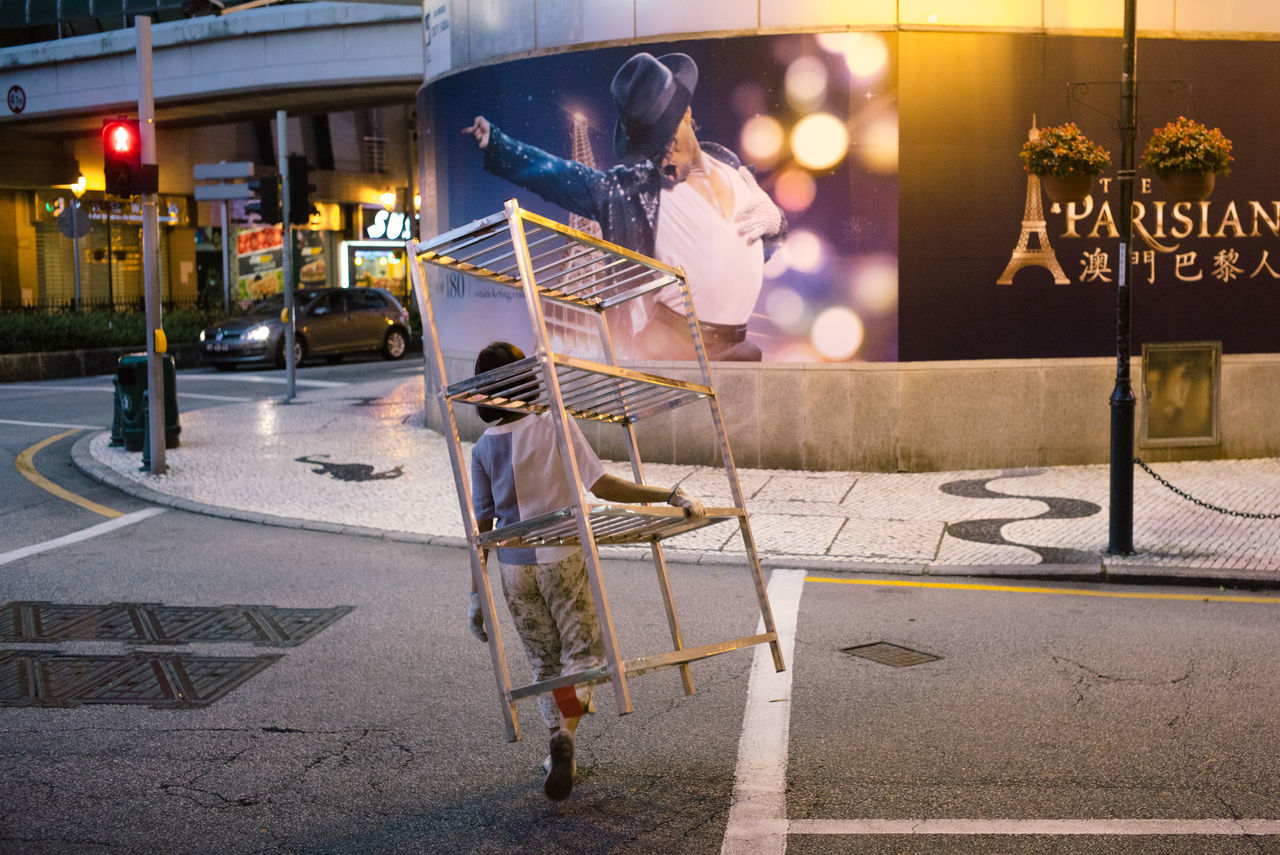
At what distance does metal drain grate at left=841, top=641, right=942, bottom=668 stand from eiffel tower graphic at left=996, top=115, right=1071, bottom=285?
275 inches

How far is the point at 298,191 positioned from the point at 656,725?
612 inches

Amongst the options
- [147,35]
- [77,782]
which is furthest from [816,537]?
[147,35]

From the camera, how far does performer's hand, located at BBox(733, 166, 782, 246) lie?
13398mm

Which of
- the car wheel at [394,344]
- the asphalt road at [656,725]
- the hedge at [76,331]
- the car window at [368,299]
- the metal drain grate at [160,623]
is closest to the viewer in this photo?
the asphalt road at [656,725]

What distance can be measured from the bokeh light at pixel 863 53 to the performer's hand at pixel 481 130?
162 inches

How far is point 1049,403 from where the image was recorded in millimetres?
13477

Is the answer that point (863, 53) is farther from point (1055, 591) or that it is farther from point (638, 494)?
point (638, 494)

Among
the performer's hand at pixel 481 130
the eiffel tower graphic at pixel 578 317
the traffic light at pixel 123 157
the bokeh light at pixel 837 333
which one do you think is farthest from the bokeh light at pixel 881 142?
the traffic light at pixel 123 157

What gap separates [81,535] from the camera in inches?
418

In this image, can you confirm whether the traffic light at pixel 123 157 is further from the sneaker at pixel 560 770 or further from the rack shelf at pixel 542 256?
the sneaker at pixel 560 770

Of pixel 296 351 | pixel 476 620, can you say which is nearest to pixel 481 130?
pixel 476 620

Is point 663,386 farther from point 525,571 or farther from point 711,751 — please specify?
point 711,751

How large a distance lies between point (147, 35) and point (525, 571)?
10.4 meters

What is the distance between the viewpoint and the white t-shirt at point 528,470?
503 cm
